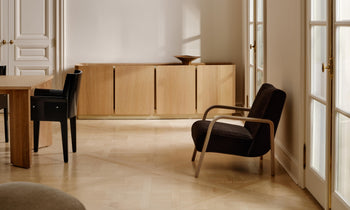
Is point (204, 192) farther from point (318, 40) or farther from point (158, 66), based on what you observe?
point (158, 66)

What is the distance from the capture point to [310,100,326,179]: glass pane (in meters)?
4.01

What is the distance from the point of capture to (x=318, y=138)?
415 centimetres

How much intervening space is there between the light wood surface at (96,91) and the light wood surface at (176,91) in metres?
0.69

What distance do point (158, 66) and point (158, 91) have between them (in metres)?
0.35

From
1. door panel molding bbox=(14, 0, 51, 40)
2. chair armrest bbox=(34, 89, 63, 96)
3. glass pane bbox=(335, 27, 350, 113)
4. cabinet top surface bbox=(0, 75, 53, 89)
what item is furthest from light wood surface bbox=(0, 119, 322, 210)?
door panel molding bbox=(14, 0, 51, 40)

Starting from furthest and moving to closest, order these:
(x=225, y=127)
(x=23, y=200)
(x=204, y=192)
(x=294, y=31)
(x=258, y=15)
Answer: (x=258, y=15) → (x=225, y=127) → (x=294, y=31) → (x=204, y=192) → (x=23, y=200)

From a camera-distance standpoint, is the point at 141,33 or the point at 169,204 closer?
the point at 169,204

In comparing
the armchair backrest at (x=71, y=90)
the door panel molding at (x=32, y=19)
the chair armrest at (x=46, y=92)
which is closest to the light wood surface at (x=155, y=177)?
the armchair backrest at (x=71, y=90)

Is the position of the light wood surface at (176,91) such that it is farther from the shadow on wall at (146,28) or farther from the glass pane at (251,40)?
the glass pane at (251,40)

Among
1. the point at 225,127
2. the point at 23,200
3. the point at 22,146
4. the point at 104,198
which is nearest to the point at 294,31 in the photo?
the point at 225,127

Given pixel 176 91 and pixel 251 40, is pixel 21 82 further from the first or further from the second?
pixel 251 40

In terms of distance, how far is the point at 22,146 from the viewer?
5.20 metres

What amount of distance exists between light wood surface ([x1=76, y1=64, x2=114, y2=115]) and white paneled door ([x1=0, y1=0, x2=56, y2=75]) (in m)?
0.72

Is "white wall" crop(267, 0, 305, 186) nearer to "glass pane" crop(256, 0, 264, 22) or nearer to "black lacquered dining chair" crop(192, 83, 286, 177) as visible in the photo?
"black lacquered dining chair" crop(192, 83, 286, 177)
